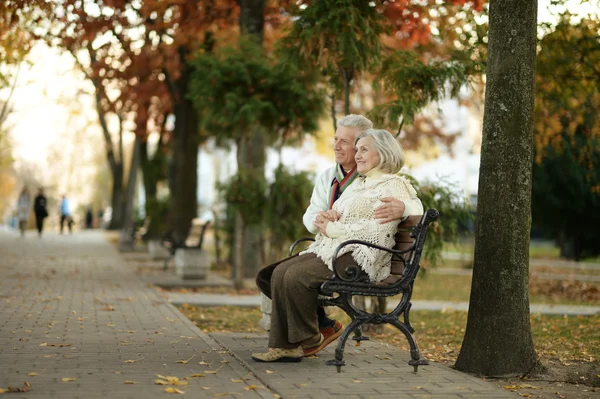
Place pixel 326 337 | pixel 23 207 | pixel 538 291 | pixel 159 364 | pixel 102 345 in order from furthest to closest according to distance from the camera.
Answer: pixel 23 207 → pixel 538 291 → pixel 102 345 → pixel 326 337 → pixel 159 364

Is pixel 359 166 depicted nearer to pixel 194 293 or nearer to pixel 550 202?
pixel 194 293

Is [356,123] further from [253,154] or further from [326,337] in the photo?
[253,154]

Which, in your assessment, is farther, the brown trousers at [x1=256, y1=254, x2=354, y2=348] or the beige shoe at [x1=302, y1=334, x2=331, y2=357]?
the beige shoe at [x1=302, y1=334, x2=331, y2=357]

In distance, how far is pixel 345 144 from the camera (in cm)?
785

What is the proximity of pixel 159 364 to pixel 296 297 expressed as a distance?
3.70 feet

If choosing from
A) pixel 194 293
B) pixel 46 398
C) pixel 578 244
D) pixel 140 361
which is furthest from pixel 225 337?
pixel 578 244

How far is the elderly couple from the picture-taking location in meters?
7.25

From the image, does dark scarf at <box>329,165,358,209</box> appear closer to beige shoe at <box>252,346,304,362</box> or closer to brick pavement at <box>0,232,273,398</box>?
beige shoe at <box>252,346,304,362</box>

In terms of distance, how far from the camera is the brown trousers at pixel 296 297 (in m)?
7.30

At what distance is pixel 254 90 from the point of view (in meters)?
14.9

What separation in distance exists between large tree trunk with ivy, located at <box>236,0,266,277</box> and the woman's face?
830cm

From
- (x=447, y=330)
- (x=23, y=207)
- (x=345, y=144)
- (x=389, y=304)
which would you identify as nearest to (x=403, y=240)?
(x=345, y=144)

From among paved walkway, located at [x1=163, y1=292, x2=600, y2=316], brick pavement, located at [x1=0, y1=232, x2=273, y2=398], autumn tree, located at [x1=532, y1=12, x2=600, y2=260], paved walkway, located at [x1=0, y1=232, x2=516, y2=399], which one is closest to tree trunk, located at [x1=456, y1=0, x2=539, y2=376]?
paved walkway, located at [x1=0, y1=232, x2=516, y2=399]

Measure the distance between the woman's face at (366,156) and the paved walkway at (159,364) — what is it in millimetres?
1491
